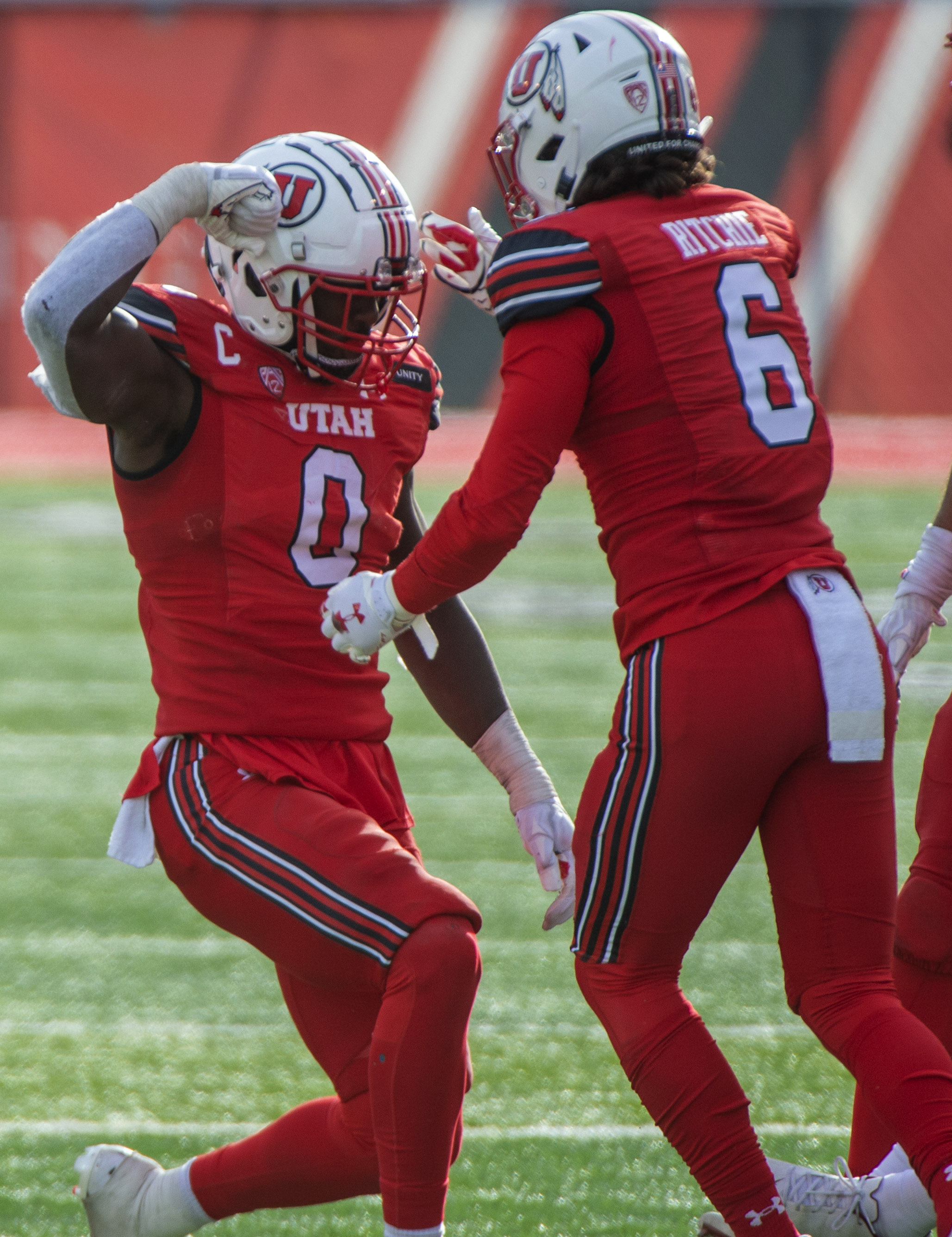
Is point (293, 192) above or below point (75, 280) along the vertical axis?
above

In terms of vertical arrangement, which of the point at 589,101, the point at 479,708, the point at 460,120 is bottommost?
the point at 460,120

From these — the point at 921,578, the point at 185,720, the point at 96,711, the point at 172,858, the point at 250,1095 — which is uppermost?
the point at 921,578

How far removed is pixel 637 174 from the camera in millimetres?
2451

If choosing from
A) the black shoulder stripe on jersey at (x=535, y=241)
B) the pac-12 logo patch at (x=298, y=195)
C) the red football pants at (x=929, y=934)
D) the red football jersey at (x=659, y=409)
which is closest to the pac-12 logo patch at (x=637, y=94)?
the red football jersey at (x=659, y=409)

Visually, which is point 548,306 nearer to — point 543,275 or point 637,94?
point 543,275

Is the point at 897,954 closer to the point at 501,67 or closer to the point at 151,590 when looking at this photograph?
the point at 151,590

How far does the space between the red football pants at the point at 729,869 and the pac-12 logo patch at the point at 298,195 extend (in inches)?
34.3

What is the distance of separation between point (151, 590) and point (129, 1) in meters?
16.6

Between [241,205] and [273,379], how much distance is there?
0.93ft

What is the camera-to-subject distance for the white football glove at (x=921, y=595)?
297 centimetres

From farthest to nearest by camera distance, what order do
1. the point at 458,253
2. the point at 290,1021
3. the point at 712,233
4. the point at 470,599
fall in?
the point at 470,599 < the point at 290,1021 < the point at 458,253 < the point at 712,233

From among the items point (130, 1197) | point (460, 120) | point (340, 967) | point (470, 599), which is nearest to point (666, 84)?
point (340, 967)

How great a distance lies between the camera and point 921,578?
9.78 ft

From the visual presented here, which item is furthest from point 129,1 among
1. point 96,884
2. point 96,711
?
point 96,884
